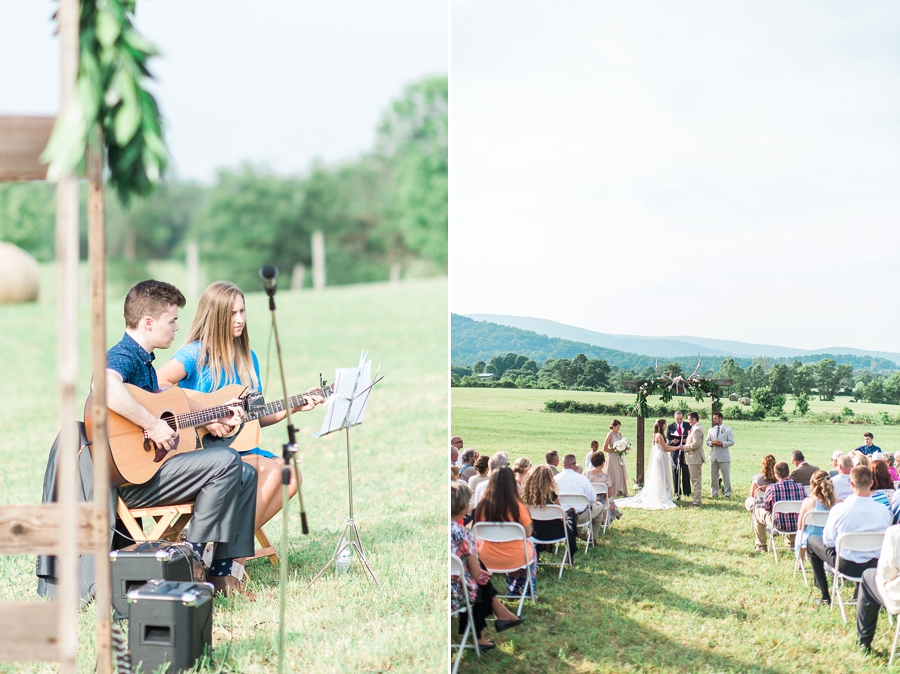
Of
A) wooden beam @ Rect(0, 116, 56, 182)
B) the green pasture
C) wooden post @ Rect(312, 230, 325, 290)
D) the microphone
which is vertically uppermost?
wooden post @ Rect(312, 230, 325, 290)

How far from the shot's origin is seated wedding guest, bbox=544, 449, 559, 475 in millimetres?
5539

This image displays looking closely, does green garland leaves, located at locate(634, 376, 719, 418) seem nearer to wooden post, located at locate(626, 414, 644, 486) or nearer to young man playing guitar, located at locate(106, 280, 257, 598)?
wooden post, located at locate(626, 414, 644, 486)

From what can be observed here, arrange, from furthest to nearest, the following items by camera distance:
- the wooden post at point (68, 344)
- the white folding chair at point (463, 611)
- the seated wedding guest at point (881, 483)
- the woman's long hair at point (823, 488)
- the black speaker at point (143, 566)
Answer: the woman's long hair at point (823, 488), the seated wedding guest at point (881, 483), the black speaker at point (143, 566), the white folding chair at point (463, 611), the wooden post at point (68, 344)

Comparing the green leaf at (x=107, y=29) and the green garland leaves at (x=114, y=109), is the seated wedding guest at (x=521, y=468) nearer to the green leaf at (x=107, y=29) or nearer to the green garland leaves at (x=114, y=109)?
the green garland leaves at (x=114, y=109)

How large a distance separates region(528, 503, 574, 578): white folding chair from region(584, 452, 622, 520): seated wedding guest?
33 centimetres

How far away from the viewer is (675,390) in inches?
211

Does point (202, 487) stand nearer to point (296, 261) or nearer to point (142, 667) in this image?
point (142, 667)

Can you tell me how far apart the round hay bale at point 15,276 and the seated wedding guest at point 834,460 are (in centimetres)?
2642

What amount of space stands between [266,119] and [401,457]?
109 ft

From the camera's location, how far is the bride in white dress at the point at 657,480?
4973 mm

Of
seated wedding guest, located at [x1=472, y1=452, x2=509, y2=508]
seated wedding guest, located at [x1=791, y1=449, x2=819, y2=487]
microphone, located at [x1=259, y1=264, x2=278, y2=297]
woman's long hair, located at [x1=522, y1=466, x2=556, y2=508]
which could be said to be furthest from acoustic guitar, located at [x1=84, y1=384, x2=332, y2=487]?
seated wedding guest, located at [x1=791, y1=449, x2=819, y2=487]

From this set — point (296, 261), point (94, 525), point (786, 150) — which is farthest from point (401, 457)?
point (296, 261)

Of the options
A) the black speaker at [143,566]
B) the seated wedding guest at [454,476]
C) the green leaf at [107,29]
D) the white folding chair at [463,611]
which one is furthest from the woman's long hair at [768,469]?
the green leaf at [107,29]

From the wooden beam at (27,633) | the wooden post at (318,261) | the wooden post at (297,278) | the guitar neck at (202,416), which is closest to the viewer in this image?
the wooden beam at (27,633)
